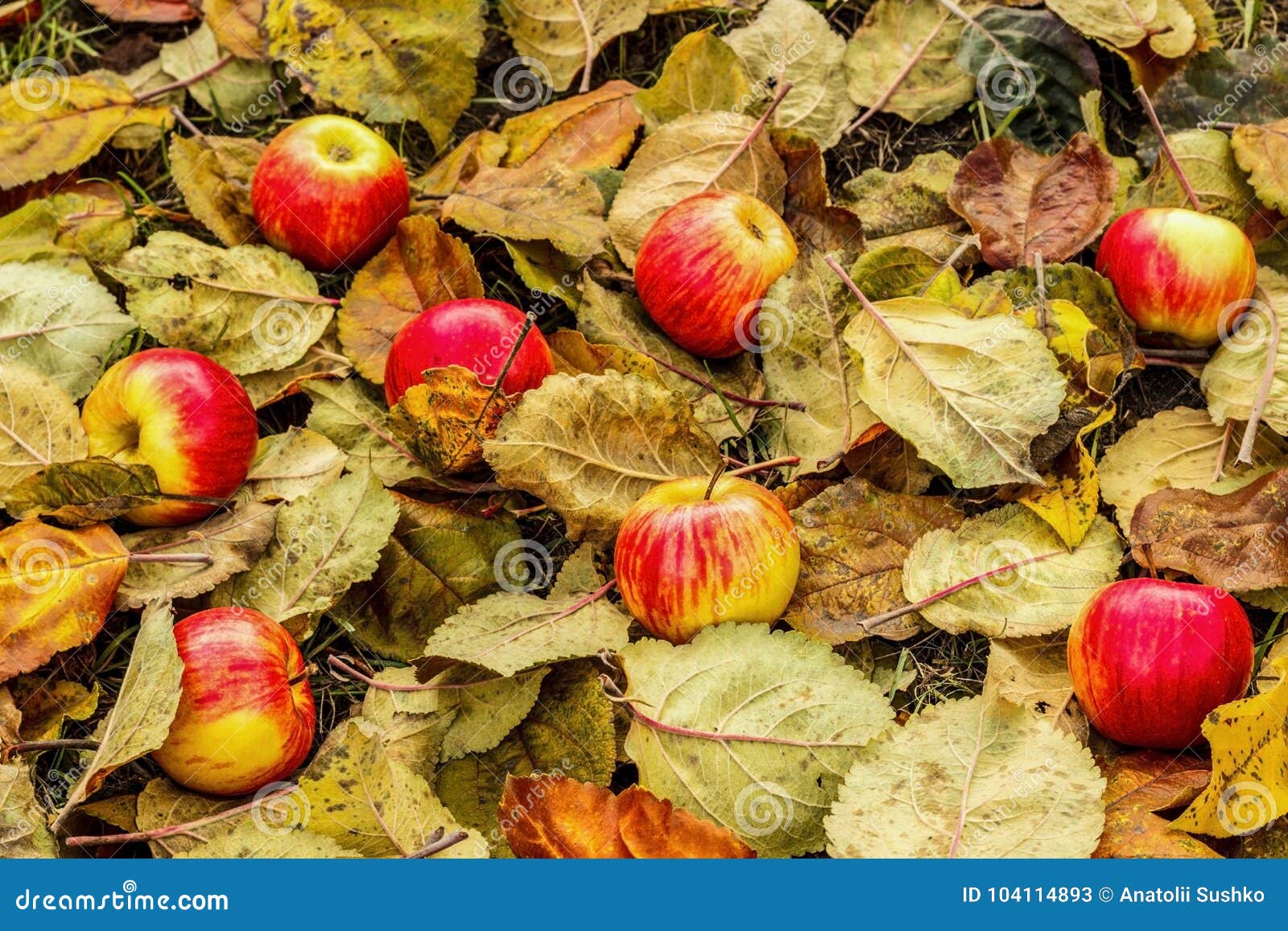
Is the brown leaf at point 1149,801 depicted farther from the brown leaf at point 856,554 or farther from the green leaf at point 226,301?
the green leaf at point 226,301

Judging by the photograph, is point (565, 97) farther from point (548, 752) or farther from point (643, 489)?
point (548, 752)

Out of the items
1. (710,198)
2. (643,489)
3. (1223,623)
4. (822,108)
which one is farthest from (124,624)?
(1223,623)

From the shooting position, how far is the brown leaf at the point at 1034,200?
2.88 metres

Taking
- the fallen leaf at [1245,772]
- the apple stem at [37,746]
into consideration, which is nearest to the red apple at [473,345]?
the apple stem at [37,746]

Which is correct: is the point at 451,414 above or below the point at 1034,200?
below

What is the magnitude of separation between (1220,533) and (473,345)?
1577 millimetres

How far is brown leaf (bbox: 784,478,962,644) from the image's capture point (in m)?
2.59

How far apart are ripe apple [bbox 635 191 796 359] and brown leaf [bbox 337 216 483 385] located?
421mm

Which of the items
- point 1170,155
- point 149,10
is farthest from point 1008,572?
point 149,10

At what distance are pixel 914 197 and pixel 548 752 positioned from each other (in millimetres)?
1555

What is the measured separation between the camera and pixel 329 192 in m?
2.89

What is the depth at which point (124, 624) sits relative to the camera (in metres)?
2.72

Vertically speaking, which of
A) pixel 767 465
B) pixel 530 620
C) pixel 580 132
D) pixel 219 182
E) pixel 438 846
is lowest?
pixel 438 846

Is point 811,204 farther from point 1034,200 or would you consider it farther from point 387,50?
point 387,50
